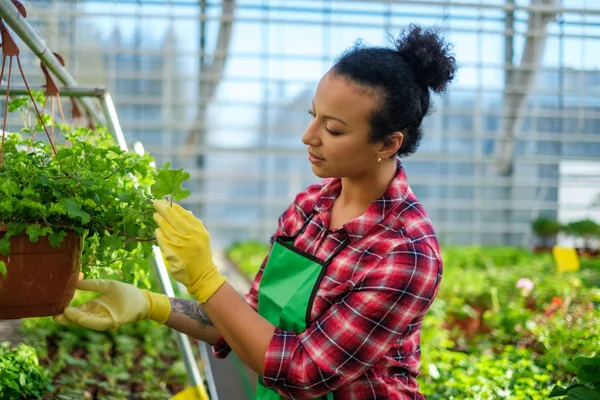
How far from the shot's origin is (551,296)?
3.98 meters

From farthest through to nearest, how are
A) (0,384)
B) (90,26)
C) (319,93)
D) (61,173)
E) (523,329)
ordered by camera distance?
(90,26) < (523,329) < (0,384) < (319,93) < (61,173)

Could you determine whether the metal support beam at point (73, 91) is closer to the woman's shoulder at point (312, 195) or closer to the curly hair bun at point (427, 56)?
the woman's shoulder at point (312, 195)

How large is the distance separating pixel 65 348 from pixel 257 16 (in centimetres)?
683

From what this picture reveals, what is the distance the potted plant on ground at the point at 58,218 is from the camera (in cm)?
115

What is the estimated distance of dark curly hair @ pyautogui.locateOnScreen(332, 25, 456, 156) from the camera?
1396 mm

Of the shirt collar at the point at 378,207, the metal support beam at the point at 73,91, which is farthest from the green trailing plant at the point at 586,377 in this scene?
the metal support beam at the point at 73,91

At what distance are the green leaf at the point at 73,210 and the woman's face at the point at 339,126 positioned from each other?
0.45 metres

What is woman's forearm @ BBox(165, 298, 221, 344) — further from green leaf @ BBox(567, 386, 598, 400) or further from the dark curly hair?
green leaf @ BBox(567, 386, 598, 400)

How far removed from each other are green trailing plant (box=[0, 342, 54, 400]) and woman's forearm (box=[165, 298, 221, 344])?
0.54m

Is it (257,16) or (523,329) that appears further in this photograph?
(257,16)

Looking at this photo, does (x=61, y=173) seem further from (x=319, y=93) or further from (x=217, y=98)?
(x=217, y=98)

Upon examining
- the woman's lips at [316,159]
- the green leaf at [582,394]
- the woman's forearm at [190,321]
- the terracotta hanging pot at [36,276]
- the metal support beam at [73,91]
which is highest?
the metal support beam at [73,91]

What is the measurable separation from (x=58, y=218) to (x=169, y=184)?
190 mm

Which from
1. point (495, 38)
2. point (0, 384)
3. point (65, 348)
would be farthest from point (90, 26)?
point (0, 384)
